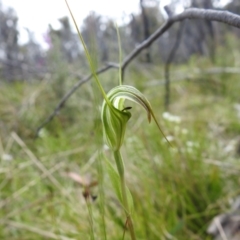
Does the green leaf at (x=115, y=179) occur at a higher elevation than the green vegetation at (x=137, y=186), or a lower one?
higher

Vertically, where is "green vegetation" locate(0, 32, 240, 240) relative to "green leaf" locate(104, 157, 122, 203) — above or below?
below

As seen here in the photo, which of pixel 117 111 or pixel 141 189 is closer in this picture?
pixel 117 111

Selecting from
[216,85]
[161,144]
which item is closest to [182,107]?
[216,85]

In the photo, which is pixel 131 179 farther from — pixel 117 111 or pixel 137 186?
pixel 117 111

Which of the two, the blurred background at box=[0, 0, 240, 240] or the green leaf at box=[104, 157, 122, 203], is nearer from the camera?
the green leaf at box=[104, 157, 122, 203]

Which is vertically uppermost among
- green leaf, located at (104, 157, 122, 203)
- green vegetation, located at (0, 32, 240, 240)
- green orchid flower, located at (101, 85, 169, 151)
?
green orchid flower, located at (101, 85, 169, 151)

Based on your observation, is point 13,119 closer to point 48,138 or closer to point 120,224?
point 48,138

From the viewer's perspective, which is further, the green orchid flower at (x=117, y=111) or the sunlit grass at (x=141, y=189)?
the sunlit grass at (x=141, y=189)

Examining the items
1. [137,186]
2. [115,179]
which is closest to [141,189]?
[137,186]

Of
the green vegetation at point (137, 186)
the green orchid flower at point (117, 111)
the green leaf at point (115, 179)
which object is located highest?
the green orchid flower at point (117, 111)

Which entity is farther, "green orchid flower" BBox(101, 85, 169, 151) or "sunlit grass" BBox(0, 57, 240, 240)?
"sunlit grass" BBox(0, 57, 240, 240)

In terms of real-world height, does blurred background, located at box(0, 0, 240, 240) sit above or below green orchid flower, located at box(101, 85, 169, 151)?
below

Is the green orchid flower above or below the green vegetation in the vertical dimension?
above
